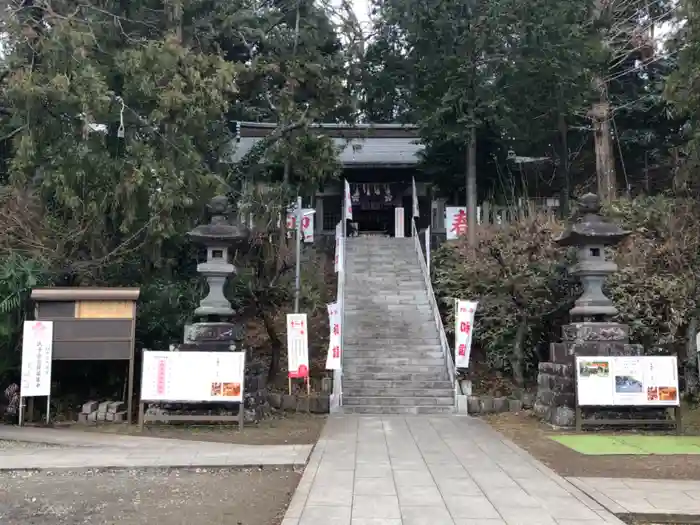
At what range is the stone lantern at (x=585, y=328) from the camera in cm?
1021

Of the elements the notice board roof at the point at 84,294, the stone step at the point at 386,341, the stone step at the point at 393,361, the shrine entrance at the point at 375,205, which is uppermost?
the shrine entrance at the point at 375,205

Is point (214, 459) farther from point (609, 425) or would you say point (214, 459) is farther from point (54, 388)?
point (609, 425)

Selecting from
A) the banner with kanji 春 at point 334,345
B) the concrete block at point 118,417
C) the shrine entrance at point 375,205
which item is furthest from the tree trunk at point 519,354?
the shrine entrance at point 375,205

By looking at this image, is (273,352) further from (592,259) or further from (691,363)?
(691,363)

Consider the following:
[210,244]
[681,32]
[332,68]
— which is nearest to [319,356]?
[210,244]

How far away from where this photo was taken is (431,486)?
19.7 ft

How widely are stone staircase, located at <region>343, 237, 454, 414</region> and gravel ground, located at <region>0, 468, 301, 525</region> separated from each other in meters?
5.51

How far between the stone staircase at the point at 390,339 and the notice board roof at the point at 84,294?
4661 mm

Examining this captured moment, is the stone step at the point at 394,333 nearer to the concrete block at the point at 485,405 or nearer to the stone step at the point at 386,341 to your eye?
the stone step at the point at 386,341

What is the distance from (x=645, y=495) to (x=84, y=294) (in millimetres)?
8743

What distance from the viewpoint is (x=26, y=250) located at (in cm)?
1150

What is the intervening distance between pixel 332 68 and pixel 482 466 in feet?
30.1

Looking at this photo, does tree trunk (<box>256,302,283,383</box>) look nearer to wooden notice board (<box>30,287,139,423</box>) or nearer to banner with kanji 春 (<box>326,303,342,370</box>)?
banner with kanji 春 (<box>326,303,342,370</box>)

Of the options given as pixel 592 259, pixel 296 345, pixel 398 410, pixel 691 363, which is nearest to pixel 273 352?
pixel 296 345
